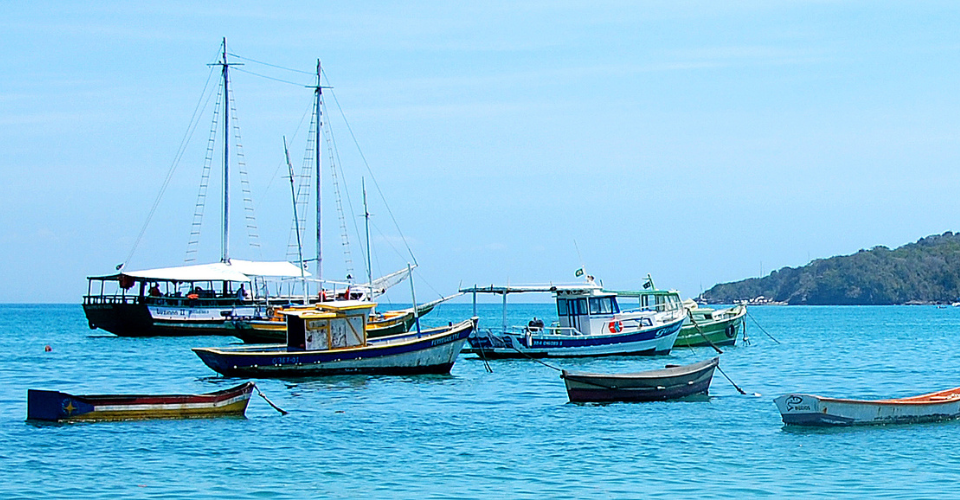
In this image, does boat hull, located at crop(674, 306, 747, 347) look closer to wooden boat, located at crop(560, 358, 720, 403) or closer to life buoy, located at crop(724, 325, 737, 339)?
life buoy, located at crop(724, 325, 737, 339)

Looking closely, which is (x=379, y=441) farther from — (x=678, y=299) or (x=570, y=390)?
(x=678, y=299)

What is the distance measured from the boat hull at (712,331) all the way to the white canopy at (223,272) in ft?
80.6

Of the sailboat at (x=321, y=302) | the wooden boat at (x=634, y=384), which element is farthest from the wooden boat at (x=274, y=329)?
the wooden boat at (x=634, y=384)

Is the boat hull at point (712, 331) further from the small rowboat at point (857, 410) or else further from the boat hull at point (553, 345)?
the small rowboat at point (857, 410)

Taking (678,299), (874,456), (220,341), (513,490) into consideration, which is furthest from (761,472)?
(220,341)

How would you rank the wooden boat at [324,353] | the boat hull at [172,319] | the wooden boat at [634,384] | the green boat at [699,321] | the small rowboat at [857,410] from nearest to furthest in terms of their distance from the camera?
the small rowboat at [857,410], the wooden boat at [634,384], the wooden boat at [324,353], the green boat at [699,321], the boat hull at [172,319]

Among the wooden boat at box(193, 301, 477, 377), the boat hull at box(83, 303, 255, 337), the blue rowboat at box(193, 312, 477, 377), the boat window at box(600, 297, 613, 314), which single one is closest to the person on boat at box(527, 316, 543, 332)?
the boat window at box(600, 297, 613, 314)

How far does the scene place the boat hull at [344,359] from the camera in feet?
117

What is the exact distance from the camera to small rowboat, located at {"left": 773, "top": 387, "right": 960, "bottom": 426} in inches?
945

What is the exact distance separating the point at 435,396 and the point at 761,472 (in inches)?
A: 541

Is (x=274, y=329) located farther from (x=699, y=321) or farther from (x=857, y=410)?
(x=857, y=410)

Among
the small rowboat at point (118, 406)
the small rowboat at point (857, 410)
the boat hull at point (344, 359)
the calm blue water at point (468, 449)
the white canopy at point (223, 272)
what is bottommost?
the calm blue water at point (468, 449)

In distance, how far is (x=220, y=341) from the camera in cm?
6806

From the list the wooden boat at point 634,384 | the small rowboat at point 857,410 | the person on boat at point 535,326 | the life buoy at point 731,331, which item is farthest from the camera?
the life buoy at point 731,331
